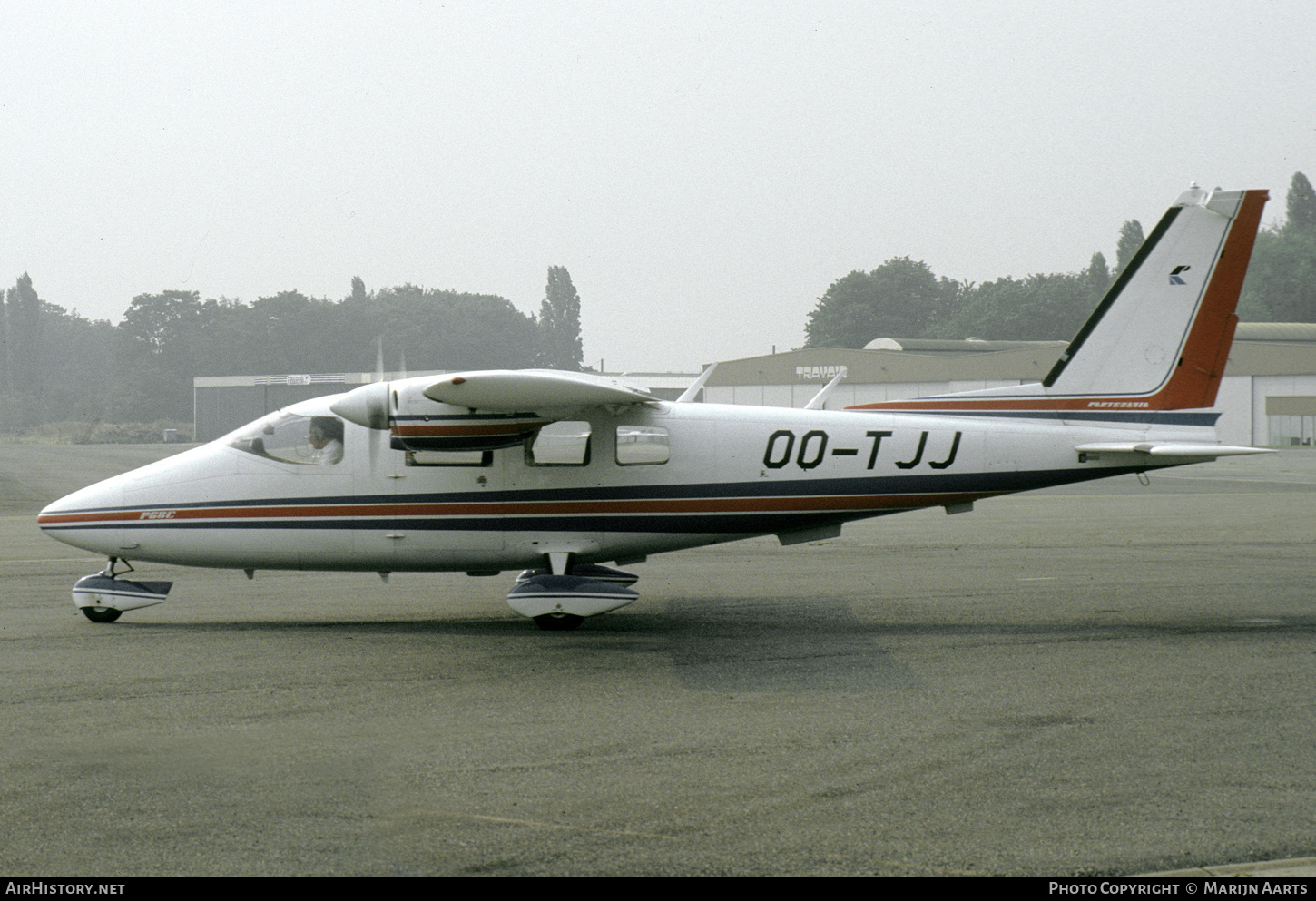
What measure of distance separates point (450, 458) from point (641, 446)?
2.06 meters

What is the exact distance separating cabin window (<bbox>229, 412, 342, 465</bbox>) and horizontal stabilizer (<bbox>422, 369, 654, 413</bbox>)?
1585mm

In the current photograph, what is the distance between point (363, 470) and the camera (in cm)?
1197

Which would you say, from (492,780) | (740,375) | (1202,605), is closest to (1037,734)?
(492,780)

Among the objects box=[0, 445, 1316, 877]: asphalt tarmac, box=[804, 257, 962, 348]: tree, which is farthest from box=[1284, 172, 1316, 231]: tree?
box=[0, 445, 1316, 877]: asphalt tarmac

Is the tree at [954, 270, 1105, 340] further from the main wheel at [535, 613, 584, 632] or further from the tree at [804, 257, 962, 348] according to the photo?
the main wheel at [535, 613, 584, 632]

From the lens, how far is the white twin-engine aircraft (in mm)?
11875

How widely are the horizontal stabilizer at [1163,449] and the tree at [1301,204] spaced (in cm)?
14332

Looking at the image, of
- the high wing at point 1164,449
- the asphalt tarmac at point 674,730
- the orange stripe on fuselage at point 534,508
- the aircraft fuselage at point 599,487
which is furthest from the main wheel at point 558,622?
the high wing at point 1164,449

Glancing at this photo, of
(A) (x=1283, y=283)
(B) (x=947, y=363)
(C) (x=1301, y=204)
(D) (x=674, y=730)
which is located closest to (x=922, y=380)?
(B) (x=947, y=363)

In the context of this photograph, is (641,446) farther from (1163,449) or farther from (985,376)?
(985,376)

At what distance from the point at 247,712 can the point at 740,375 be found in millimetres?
67061

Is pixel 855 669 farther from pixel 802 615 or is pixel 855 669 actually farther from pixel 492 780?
pixel 492 780

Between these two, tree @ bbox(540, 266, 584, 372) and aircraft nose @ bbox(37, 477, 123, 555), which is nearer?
aircraft nose @ bbox(37, 477, 123, 555)
